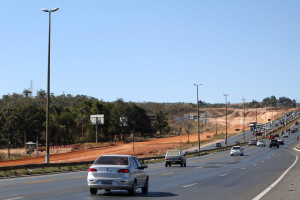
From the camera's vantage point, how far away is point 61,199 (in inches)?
659

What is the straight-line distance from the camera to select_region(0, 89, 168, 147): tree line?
11950cm

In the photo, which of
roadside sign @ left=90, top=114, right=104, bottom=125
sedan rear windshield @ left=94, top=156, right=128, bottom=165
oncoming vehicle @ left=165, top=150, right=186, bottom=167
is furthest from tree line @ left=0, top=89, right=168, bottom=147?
sedan rear windshield @ left=94, top=156, right=128, bottom=165

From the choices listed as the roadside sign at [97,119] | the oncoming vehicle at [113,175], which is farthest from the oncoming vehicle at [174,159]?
the roadside sign at [97,119]

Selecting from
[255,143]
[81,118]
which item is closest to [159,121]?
[81,118]

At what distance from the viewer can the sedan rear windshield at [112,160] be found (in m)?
18.3

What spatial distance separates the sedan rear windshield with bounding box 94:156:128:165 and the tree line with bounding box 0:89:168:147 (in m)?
79.2

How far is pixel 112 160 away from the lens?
18.4 meters

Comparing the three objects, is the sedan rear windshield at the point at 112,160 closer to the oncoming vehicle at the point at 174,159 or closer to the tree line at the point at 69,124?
the oncoming vehicle at the point at 174,159

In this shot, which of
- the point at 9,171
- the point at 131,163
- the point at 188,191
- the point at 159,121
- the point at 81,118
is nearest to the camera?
the point at 131,163

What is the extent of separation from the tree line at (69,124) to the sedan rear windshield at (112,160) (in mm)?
79223

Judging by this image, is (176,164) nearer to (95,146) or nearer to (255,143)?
(95,146)

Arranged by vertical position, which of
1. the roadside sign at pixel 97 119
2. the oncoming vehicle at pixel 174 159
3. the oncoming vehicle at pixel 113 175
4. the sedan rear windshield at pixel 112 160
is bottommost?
the oncoming vehicle at pixel 174 159

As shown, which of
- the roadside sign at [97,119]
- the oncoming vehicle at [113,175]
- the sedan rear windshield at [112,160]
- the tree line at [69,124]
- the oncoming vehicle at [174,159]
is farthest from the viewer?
the roadside sign at [97,119]

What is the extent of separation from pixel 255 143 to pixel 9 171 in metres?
97.8
